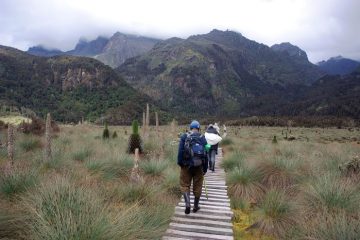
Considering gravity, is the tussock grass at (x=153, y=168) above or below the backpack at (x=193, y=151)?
below

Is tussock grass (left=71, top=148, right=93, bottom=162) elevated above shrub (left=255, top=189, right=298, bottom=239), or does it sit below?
above

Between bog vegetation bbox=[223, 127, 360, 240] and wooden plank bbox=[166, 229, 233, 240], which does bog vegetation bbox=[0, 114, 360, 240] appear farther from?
wooden plank bbox=[166, 229, 233, 240]

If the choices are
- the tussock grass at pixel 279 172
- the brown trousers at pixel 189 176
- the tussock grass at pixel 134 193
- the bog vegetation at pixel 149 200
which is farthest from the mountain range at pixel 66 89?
the brown trousers at pixel 189 176

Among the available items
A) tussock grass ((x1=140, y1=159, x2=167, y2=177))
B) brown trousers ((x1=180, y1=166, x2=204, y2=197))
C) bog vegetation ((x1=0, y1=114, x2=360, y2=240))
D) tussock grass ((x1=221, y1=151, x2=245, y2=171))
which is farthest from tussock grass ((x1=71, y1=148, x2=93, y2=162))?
brown trousers ((x1=180, y1=166, x2=204, y2=197))

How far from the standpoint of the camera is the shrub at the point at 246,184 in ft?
34.1

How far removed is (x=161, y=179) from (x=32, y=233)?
235 inches

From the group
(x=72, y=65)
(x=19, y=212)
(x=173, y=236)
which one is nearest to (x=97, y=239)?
(x=19, y=212)

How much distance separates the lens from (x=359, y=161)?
1119 centimetres

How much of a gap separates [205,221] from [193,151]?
5.10 feet

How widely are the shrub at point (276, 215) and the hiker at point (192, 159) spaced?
61.2 inches

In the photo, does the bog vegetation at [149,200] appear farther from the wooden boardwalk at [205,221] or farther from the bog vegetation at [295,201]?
the wooden boardwalk at [205,221]

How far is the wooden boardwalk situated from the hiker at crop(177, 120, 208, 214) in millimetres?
312

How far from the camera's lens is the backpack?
308 inches

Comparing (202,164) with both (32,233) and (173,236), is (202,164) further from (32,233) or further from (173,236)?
(32,233)
